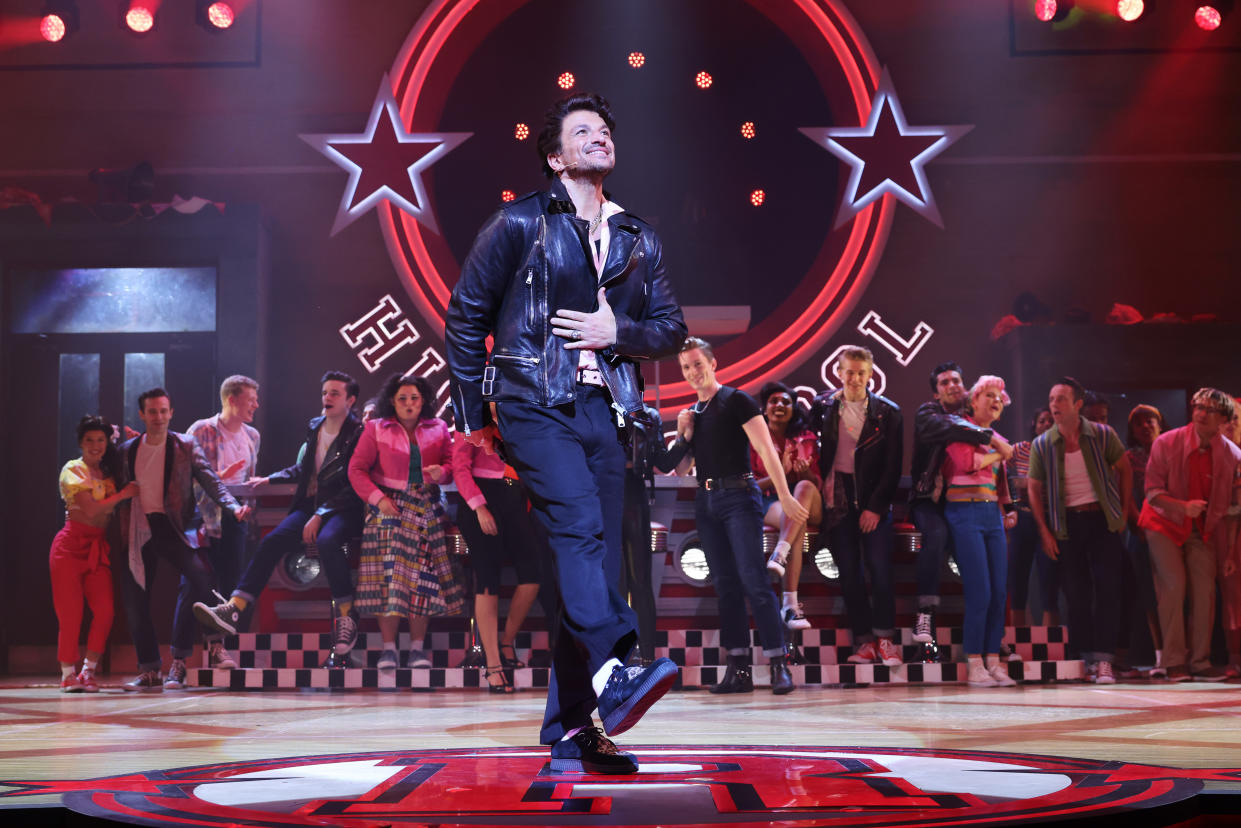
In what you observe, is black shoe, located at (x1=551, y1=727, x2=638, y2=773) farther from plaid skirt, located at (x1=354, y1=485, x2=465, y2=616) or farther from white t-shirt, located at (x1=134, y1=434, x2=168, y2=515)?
white t-shirt, located at (x1=134, y1=434, x2=168, y2=515)

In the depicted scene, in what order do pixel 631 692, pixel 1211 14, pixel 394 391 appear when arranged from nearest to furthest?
pixel 631 692, pixel 394 391, pixel 1211 14

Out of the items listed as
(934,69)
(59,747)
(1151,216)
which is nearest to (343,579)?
(59,747)

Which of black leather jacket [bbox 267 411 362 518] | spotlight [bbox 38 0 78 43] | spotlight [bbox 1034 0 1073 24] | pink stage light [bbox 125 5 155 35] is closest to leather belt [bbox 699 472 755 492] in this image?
black leather jacket [bbox 267 411 362 518]

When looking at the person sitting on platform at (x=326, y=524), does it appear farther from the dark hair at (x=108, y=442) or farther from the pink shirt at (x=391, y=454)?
the dark hair at (x=108, y=442)

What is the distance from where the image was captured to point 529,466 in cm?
252

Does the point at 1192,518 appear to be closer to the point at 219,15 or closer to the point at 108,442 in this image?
the point at 108,442

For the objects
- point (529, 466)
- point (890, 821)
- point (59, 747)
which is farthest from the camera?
point (59, 747)

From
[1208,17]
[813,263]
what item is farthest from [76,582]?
[1208,17]

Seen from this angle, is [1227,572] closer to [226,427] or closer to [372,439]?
[372,439]

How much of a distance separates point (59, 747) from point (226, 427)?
11.3ft

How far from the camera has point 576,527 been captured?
2480 millimetres

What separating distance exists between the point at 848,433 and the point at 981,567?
881mm

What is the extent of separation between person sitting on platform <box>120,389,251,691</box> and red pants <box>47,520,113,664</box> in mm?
159

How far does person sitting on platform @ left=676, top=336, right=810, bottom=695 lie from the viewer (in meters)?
5.33
